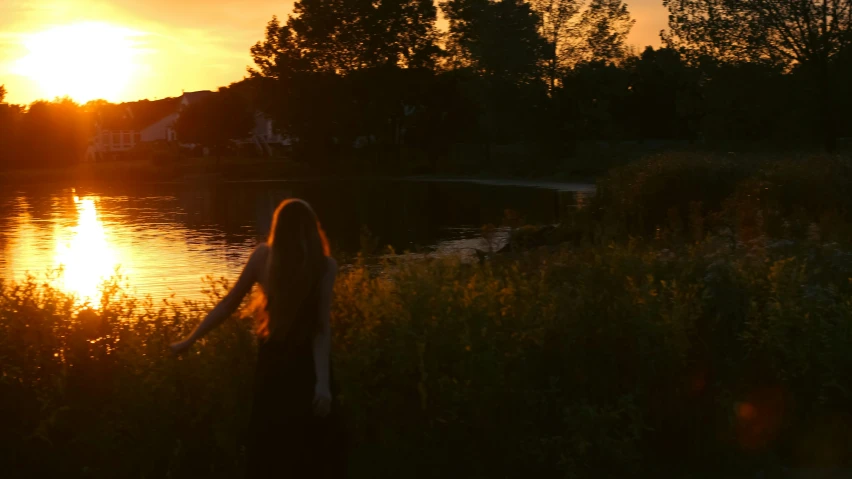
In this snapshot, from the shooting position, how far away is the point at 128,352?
18.1ft

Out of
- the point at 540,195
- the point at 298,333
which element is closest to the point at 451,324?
the point at 298,333

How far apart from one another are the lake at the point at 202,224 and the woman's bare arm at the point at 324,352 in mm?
3158

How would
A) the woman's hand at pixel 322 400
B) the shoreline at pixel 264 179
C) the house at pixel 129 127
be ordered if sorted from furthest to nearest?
the house at pixel 129 127 → the shoreline at pixel 264 179 → the woman's hand at pixel 322 400

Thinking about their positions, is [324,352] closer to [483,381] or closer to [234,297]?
[234,297]

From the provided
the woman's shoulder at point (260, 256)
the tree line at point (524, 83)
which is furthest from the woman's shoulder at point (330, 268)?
the tree line at point (524, 83)

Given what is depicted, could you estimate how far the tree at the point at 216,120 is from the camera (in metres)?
84.6

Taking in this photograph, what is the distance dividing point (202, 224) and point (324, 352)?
26.0 m

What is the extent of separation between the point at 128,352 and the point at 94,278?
12.9 metres

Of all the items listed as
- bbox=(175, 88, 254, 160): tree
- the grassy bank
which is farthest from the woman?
bbox=(175, 88, 254, 160): tree

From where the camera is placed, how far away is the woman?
441cm

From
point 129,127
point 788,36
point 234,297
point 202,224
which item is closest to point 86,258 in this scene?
point 202,224

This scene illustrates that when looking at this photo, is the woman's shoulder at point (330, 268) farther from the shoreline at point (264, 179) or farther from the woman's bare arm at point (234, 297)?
the shoreline at point (264, 179)

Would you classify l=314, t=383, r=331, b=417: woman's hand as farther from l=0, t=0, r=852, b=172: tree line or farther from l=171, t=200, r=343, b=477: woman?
l=0, t=0, r=852, b=172: tree line

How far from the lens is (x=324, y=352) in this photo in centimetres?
447
